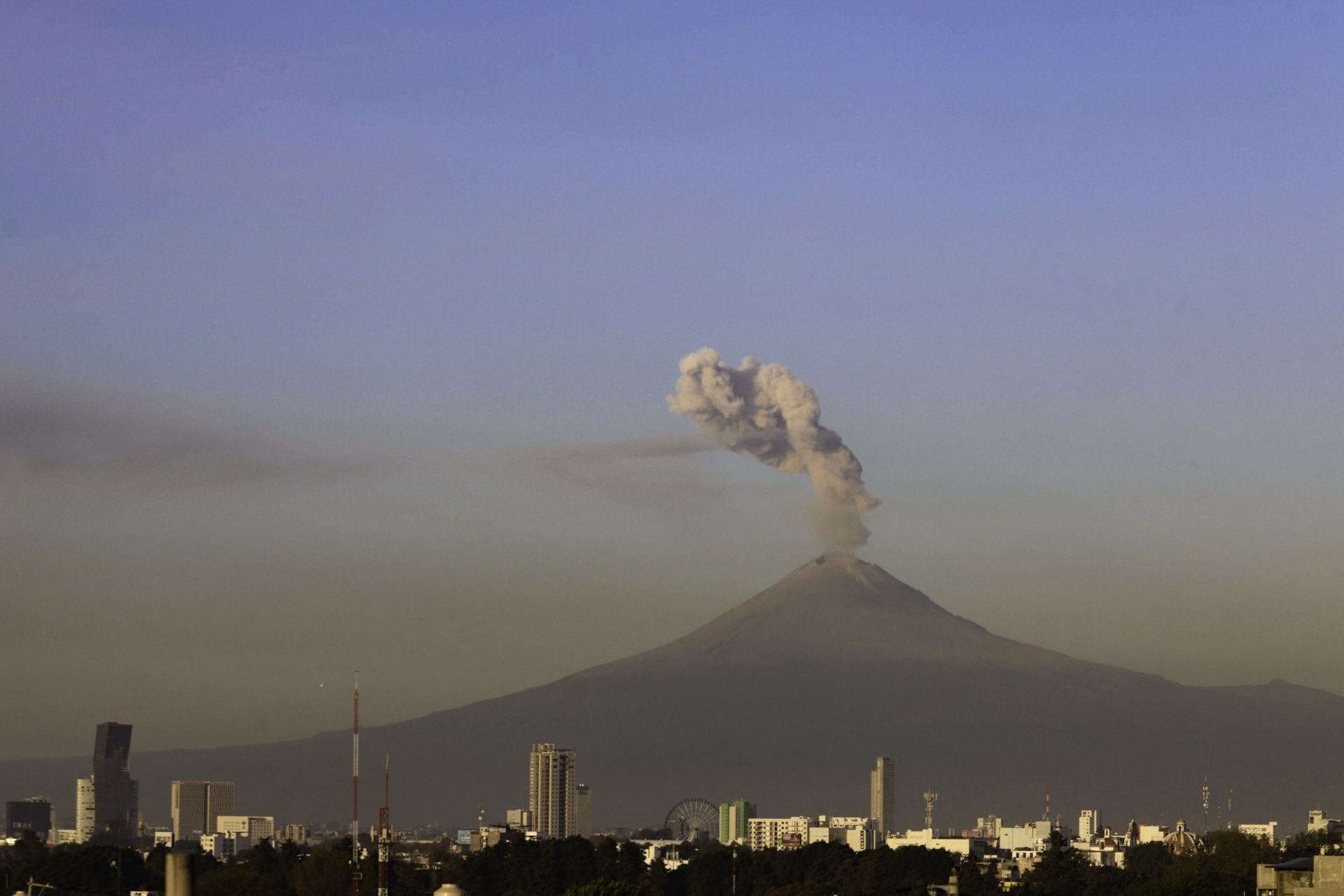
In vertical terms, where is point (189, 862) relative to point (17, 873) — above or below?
above

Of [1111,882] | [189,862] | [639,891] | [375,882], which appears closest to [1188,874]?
[1111,882]

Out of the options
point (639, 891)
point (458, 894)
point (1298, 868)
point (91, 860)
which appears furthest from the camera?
point (91, 860)

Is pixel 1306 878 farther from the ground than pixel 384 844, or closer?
farther from the ground

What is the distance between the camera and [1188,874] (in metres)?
179

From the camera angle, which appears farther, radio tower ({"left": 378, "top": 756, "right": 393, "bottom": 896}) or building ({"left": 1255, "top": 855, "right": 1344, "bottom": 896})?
radio tower ({"left": 378, "top": 756, "right": 393, "bottom": 896})

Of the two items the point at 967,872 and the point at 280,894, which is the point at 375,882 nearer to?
the point at 280,894

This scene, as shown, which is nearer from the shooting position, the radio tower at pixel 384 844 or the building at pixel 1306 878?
the building at pixel 1306 878

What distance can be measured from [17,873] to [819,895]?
6113 cm

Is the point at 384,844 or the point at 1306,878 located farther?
the point at 384,844

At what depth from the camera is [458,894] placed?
5966cm

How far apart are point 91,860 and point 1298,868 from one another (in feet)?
391

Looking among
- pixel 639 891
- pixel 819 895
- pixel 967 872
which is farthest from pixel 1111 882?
pixel 639 891

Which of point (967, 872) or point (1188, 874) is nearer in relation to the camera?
point (1188, 874)

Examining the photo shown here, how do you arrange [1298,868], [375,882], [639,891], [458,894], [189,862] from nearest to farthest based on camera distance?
1. [189,862]
2. [458,894]
3. [1298,868]
4. [639,891]
5. [375,882]
